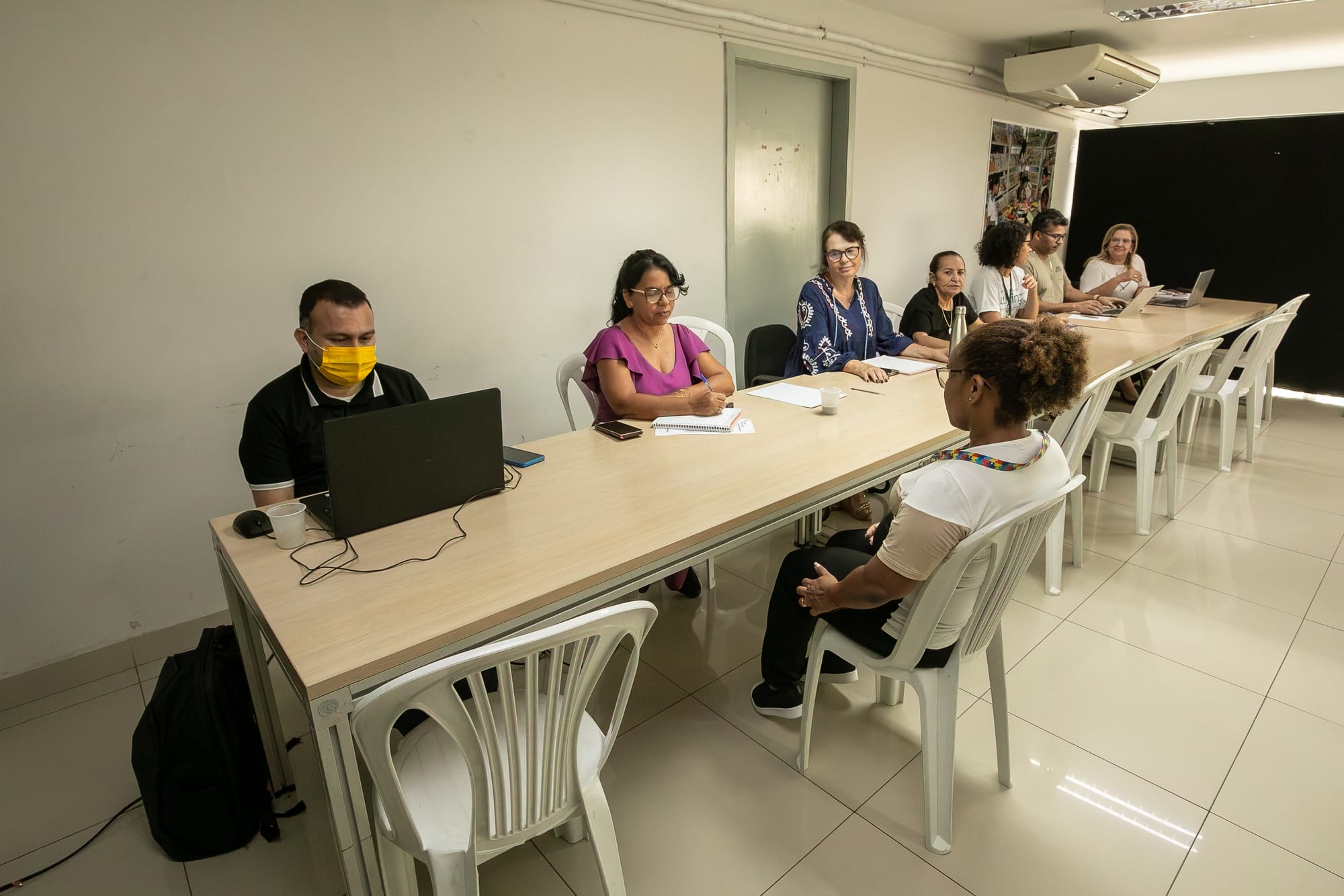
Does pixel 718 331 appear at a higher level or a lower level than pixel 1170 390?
higher

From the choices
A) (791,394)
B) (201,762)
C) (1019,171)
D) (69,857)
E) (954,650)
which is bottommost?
(69,857)

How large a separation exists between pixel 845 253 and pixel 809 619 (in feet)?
6.19

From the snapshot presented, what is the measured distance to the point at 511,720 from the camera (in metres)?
1.02

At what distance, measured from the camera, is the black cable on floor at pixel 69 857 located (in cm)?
154

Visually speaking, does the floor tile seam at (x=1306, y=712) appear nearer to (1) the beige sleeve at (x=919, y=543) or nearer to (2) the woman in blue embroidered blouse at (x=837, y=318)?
(1) the beige sleeve at (x=919, y=543)

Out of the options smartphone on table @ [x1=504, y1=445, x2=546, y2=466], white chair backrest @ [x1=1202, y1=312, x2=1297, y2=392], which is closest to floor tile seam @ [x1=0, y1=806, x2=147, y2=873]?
smartphone on table @ [x1=504, y1=445, x2=546, y2=466]

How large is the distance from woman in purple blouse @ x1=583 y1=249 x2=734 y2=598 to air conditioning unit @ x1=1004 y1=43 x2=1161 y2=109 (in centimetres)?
383

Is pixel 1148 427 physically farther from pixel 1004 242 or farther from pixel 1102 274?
pixel 1102 274

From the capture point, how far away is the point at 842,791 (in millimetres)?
1725

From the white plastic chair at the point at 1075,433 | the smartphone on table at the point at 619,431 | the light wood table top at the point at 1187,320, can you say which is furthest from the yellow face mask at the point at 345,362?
the light wood table top at the point at 1187,320

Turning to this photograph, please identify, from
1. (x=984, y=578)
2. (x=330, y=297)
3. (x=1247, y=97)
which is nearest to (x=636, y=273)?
(x=330, y=297)

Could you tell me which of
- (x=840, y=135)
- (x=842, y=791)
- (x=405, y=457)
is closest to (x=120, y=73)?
(x=405, y=457)

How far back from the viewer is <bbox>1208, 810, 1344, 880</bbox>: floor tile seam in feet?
4.86

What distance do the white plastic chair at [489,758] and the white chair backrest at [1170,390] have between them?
2.64m
